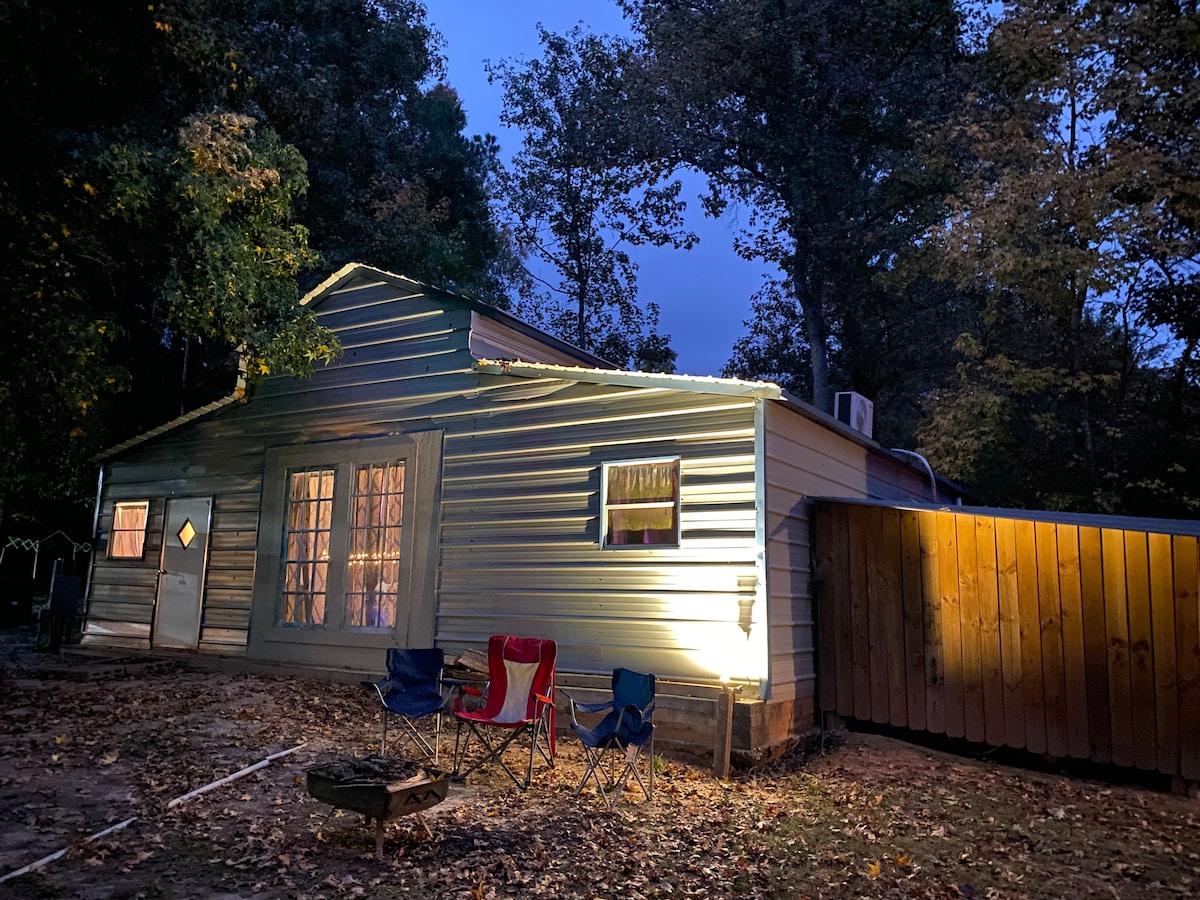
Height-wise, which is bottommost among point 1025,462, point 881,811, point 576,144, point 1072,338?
point 881,811

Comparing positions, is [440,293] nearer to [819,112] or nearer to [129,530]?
[129,530]

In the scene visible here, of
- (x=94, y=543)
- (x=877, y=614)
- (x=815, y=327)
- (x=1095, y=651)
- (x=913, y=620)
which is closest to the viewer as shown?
(x=1095, y=651)

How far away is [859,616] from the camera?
303 inches

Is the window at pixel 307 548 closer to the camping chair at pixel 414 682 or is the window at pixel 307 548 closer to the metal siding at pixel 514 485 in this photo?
the metal siding at pixel 514 485

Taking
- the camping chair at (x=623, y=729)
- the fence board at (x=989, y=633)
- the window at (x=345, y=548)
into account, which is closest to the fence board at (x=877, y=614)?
the fence board at (x=989, y=633)


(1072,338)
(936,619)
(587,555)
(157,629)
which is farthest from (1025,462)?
(157,629)

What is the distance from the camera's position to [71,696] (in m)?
8.41

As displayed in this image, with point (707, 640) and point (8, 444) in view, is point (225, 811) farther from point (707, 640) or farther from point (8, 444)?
point (8, 444)

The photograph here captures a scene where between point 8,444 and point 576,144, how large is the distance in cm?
2028

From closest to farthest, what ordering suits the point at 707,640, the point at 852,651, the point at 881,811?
the point at 881,811 < the point at 707,640 < the point at 852,651

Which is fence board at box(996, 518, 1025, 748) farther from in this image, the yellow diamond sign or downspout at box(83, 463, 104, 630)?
downspout at box(83, 463, 104, 630)

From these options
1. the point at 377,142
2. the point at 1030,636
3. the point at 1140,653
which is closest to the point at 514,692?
the point at 1030,636

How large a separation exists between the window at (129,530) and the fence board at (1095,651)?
451 inches

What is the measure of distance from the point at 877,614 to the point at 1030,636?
1243 mm
